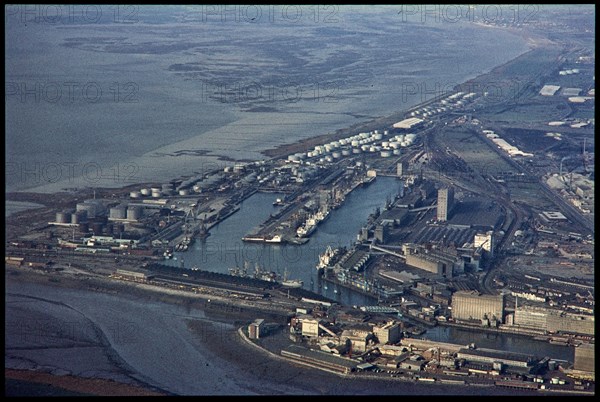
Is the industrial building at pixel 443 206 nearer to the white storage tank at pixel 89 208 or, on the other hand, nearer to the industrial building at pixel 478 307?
the industrial building at pixel 478 307

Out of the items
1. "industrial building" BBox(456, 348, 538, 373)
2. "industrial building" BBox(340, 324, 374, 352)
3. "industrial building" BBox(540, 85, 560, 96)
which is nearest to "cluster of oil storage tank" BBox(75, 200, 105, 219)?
"industrial building" BBox(340, 324, 374, 352)

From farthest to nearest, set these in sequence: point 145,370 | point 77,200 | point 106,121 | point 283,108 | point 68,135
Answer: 1. point 283,108
2. point 106,121
3. point 68,135
4. point 77,200
5. point 145,370

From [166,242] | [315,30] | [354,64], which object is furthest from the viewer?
[315,30]

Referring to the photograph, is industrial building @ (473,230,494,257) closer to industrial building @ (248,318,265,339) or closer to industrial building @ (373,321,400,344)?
industrial building @ (373,321,400,344)

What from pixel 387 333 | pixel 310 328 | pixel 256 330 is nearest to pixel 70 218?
pixel 256 330

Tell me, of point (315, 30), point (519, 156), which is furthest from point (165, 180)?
point (315, 30)

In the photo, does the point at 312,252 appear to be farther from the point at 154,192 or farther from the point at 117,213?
the point at 154,192

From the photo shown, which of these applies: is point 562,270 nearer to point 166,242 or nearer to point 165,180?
point 166,242

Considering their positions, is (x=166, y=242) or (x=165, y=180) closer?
(x=166, y=242)
